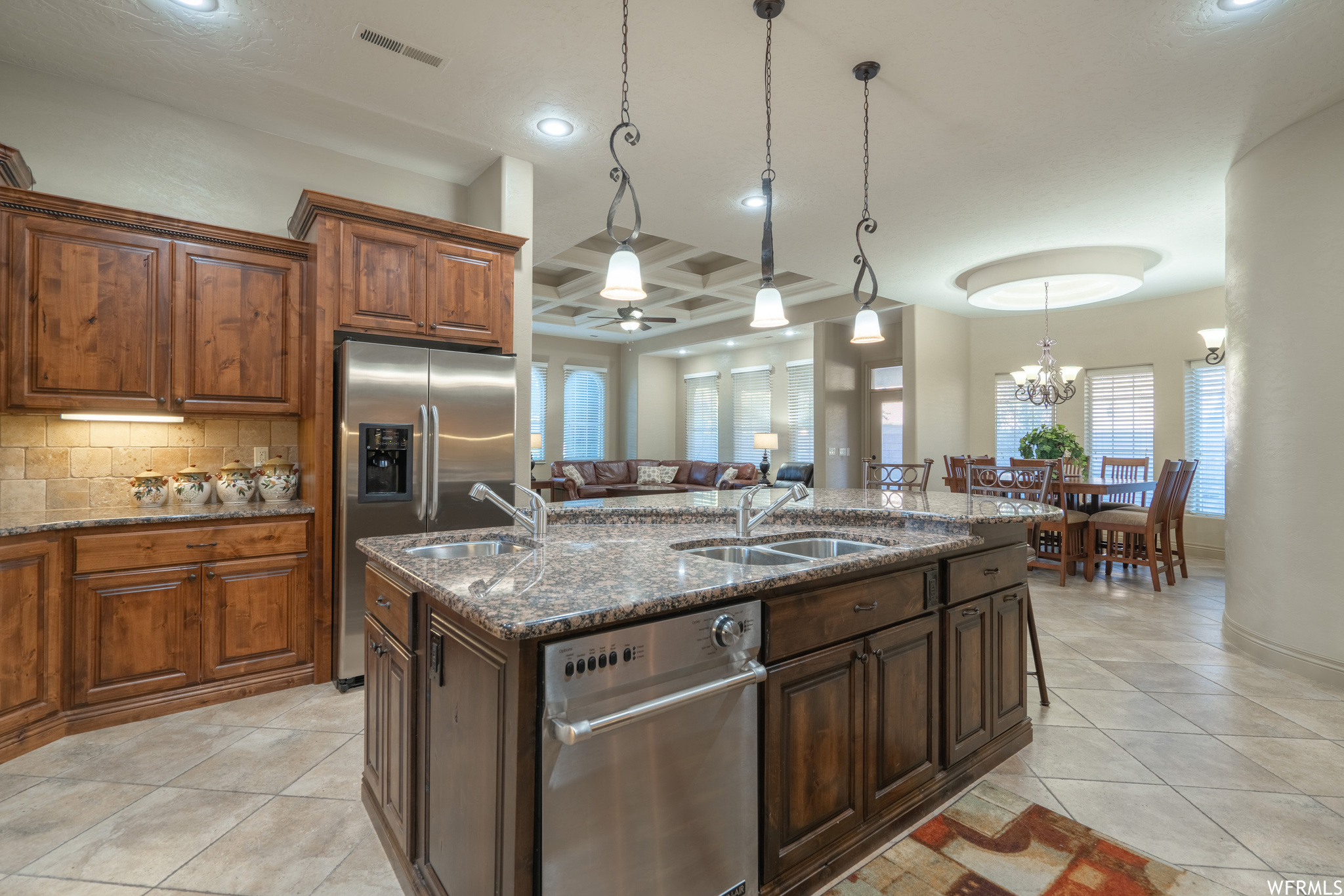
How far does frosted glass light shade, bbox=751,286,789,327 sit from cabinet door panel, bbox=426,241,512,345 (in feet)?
5.41

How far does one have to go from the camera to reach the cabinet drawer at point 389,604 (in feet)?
5.43

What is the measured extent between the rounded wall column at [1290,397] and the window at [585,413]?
8906 mm

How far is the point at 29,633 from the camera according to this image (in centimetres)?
249

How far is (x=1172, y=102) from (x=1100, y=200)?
4.41ft

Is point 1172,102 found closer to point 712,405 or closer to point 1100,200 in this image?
point 1100,200

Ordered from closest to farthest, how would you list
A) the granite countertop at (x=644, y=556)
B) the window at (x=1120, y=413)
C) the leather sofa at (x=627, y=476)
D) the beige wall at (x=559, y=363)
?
the granite countertop at (x=644, y=556), the window at (x=1120, y=413), the leather sofa at (x=627, y=476), the beige wall at (x=559, y=363)

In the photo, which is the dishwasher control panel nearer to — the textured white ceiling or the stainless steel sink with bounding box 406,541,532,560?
the stainless steel sink with bounding box 406,541,532,560

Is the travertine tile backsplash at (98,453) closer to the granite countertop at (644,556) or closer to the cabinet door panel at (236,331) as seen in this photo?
the cabinet door panel at (236,331)

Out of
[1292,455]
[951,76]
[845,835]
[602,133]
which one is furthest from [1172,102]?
[845,835]

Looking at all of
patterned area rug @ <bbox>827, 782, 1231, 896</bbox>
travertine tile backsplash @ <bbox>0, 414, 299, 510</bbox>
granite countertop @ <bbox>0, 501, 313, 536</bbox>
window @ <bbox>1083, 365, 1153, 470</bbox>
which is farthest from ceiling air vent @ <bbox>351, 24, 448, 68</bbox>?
window @ <bbox>1083, 365, 1153, 470</bbox>

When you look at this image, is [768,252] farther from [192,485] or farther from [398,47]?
[192,485]

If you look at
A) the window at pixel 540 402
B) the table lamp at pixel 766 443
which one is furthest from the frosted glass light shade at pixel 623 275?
the window at pixel 540 402

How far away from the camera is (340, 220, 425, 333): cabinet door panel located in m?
3.17

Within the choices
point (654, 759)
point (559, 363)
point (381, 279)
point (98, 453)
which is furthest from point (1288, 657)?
point (559, 363)
